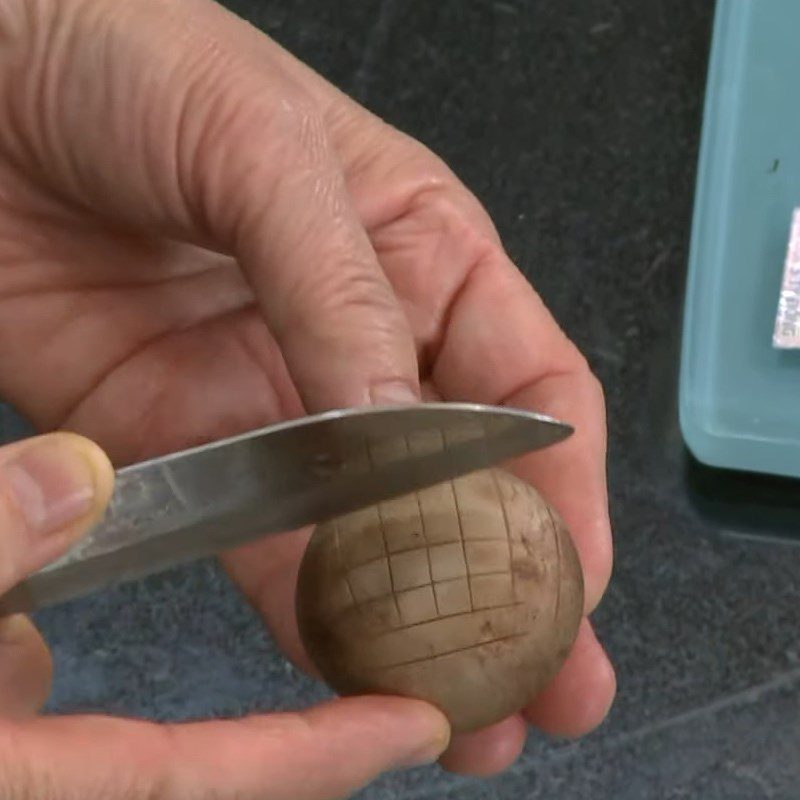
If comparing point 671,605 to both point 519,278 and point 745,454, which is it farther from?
point 519,278

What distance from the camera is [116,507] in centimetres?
66

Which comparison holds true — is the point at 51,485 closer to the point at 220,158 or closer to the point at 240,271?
the point at 220,158

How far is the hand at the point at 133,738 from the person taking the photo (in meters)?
0.60

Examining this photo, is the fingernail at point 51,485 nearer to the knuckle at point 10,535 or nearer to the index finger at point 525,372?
the knuckle at point 10,535

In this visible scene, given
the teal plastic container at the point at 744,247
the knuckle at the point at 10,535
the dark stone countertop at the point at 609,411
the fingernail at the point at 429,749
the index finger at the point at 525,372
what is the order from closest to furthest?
the knuckle at the point at 10,535 → the fingernail at the point at 429,749 → the index finger at the point at 525,372 → the dark stone countertop at the point at 609,411 → the teal plastic container at the point at 744,247

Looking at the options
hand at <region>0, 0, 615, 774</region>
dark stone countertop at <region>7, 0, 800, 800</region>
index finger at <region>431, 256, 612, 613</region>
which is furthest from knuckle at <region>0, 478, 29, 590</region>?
dark stone countertop at <region>7, 0, 800, 800</region>

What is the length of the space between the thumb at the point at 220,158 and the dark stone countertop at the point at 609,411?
1.69ft

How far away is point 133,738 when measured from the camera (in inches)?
26.0

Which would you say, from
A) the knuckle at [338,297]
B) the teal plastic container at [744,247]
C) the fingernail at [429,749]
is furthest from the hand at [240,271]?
the teal plastic container at [744,247]

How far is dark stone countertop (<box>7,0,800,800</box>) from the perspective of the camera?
3.88 ft

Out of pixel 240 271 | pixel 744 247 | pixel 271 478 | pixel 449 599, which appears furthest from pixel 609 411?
pixel 271 478

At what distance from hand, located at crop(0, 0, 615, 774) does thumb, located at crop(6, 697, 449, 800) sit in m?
0.21

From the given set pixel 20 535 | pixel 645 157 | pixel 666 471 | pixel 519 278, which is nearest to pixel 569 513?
pixel 519 278

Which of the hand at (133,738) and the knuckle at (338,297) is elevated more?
the knuckle at (338,297)
